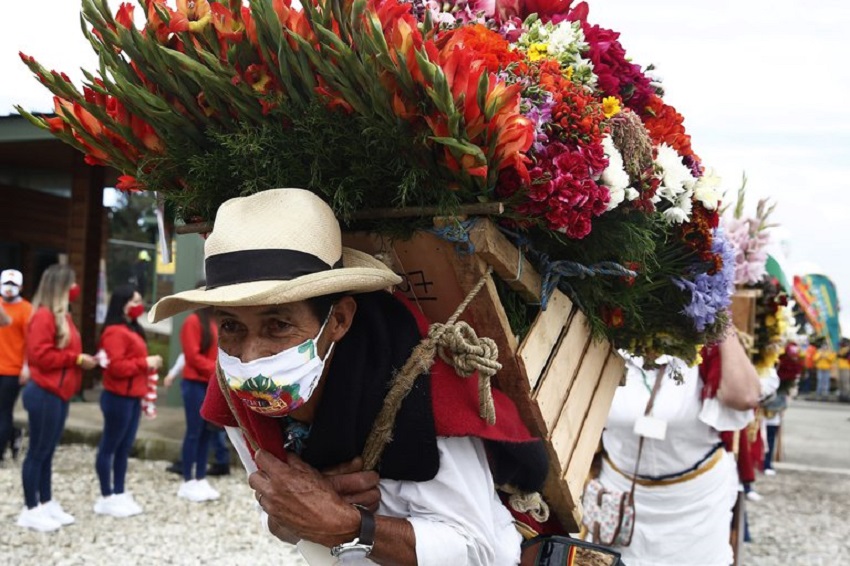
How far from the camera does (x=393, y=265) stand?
7.37 feet

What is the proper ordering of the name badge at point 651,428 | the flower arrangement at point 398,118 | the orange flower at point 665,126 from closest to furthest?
the flower arrangement at point 398,118
the orange flower at point 665,126
the name badge at point 651,428

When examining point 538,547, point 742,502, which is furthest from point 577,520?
point 742,502

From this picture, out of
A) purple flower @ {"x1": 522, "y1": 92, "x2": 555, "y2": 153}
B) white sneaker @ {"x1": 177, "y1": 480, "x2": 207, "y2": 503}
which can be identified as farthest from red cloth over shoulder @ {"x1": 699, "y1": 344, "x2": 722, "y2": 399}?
white sneaker @ {"x1": 177, "y1": 480, "x2": 207, "y2": 503}

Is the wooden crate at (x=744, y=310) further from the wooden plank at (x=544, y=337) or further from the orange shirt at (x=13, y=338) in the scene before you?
the orange shirt at (x=13, y=338)

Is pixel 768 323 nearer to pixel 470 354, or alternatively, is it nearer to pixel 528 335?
pixel 528 335

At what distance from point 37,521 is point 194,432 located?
171 cm

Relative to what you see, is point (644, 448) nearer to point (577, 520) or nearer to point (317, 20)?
point (577, 520)

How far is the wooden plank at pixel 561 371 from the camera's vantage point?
7.63 feet

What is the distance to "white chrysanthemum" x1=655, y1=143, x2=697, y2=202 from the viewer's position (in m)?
2.48

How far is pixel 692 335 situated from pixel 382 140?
4.72 feet

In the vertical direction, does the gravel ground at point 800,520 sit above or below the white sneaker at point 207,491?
below

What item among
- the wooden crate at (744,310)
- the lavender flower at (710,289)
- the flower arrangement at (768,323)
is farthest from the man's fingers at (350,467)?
the flower arrangement at (768,323)

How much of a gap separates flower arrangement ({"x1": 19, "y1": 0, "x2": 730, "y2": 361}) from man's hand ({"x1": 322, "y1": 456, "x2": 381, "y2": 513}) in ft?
1.96

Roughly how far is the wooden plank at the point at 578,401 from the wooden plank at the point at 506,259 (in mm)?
372
